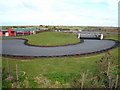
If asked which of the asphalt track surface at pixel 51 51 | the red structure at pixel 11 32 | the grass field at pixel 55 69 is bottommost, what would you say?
the grass field at pixel 55 69

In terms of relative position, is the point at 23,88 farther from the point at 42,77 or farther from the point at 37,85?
the point at 42,77

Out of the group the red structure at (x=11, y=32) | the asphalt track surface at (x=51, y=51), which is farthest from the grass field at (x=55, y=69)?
the red structure at (x=11, y=32)

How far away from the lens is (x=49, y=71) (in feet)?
48.8

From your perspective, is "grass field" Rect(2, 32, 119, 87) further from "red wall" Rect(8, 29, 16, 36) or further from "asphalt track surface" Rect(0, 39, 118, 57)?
"red wall" Rect(8, 29, 16, 36)

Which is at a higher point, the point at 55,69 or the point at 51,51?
the point at 51,51

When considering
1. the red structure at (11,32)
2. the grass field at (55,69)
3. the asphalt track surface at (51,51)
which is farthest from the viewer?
the red structure at (11,32)

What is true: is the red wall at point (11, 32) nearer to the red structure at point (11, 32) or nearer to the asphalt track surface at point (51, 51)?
the red structure at point (11, 32)

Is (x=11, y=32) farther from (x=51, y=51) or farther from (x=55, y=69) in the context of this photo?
(x=55, y=69)

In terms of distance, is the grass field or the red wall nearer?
the grass field

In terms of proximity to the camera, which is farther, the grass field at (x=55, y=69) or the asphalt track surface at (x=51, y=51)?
the asphalt track surface at (x=51, y=51)

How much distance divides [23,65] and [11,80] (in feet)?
14.4

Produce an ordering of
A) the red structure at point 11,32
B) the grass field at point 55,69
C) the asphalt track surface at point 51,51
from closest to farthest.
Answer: the grass field at point 55,69 < the asphalt track surface at point 51,51 < the red structure at point 11,32

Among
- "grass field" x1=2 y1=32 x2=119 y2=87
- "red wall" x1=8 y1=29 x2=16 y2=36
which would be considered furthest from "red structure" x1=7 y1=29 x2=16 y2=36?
"grass field" x1=2 y1=32 x2=119 y2=87

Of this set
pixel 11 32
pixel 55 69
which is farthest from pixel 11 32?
pixel 55 69
